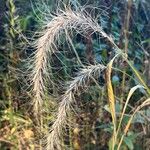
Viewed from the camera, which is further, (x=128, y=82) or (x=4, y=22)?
(x=4, y=22)

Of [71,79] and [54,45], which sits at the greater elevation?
[54,45]

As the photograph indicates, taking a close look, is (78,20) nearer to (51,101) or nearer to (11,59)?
(51,101)

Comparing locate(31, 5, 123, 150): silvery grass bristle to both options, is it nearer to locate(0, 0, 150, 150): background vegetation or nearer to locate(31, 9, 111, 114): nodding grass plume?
locate(31, 9, 111, 114): nodding grass plume

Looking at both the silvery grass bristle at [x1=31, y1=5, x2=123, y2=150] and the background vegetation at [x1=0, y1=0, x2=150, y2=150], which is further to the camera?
the background vegetation at [x1=0, y1=0, x2=150, y2=150]

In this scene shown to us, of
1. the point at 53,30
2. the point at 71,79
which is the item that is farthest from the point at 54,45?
the point at 71,79

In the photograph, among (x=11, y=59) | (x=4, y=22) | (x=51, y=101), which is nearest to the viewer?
(x=51, y=101)

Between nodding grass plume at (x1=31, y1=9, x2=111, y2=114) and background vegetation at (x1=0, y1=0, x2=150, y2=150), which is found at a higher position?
nodding grass plume at (x1=31, y1=9, x2=111, y2=114)

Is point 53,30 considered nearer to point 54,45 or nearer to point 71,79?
point 54,45

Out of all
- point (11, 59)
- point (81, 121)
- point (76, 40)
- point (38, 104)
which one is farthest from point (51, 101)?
point (76, 40)

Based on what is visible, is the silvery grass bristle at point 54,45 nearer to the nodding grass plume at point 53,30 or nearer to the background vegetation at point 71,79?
the nodding grass plume at point 53,30

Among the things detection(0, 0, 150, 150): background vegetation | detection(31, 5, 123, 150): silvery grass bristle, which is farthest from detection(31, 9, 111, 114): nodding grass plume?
detection(0, 0, 150, 150): background vegetation

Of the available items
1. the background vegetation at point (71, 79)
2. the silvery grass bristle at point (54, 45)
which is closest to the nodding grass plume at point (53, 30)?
the silvery grass bristle at point (54, 45)
